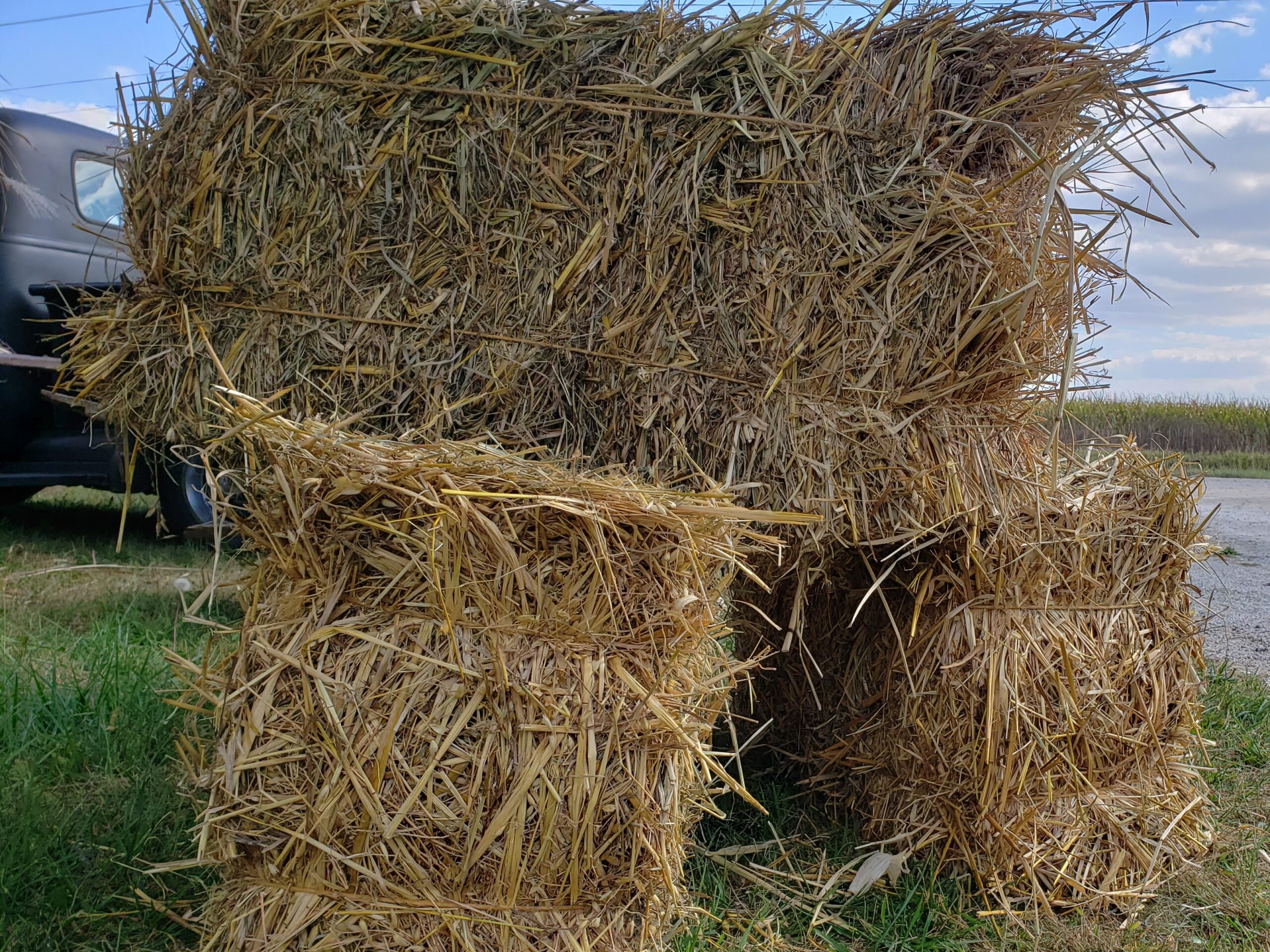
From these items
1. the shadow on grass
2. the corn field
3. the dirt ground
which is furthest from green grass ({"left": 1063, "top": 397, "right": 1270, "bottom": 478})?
the shadow on grass

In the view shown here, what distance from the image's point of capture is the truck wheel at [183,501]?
498cm

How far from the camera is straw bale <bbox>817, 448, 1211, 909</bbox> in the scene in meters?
2.59

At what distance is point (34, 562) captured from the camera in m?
5.07

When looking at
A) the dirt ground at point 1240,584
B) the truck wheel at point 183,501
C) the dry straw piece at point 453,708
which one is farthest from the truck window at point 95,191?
the dirt ground at point 1240,584

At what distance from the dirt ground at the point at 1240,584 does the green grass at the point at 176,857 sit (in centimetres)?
84

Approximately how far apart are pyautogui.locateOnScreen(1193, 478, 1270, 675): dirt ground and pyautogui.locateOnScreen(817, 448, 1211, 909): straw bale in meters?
0.32

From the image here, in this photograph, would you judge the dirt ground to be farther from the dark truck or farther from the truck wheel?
the dark truck

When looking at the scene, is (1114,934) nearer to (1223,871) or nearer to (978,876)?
(978,876)

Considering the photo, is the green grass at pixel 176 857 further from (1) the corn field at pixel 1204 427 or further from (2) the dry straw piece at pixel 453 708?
(1) the corn field at pixel 1204 427

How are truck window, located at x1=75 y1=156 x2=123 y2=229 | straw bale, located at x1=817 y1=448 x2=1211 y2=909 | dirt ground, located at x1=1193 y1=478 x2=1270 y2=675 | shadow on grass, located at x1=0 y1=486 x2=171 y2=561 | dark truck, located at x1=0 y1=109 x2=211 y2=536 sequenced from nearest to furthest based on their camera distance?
1. straw bale, located at x1=817 y1=448 x2=1211 y2=909
2. dirt ground, located at x1=1193 y1=478 x2=1270 y2=675
3. dark truck, located at x1=0 y1=109 x2=211 y2=536
4. shadow on grass, located at x1=0 y1=486 x2=171 y2=561
5. truck window, located at x1=75 y1=156 x2=123 y2=229

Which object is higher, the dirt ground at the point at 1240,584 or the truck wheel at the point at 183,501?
the truck wheel at the point at 183,501

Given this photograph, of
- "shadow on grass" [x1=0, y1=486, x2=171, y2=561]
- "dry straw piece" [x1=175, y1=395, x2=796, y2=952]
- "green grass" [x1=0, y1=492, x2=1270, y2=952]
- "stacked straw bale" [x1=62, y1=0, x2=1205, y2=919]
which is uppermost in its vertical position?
"stacked straw bale" [x1=62, y1=0, x2=1205, y2=919]

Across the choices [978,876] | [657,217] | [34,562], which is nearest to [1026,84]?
[657,217]

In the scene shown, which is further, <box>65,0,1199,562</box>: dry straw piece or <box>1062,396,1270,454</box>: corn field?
<box>1062,396,1270,454</box>: corn field
